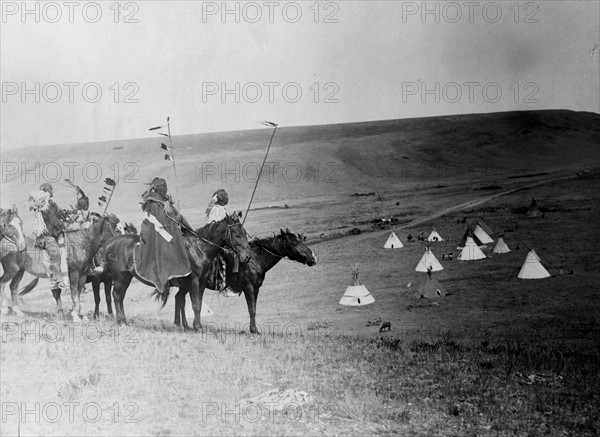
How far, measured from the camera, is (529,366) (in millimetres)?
9273

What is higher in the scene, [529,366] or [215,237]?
[215,237]

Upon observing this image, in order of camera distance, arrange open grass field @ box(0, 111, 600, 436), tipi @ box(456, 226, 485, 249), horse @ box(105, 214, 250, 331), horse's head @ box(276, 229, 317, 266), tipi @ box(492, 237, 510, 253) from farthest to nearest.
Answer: tipi @ box(456, 226, 485, 249), tipi @ box(492, 237, 510, 253), horse's head @ box(276, 229, 317, 266), horse @ box(105, 214, 250, 331), open grass field @ box(0, 111, 600, 436)

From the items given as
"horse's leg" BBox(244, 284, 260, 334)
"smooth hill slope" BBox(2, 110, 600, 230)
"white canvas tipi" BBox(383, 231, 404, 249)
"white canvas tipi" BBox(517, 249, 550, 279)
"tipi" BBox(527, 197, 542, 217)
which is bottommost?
"horse's leg" BBox(244, 284, 260, 334)

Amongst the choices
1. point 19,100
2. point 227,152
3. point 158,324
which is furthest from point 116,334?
point 227,152

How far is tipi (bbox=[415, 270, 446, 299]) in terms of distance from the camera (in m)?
14.4

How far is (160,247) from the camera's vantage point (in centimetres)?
1092

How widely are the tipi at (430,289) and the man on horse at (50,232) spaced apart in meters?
7.76

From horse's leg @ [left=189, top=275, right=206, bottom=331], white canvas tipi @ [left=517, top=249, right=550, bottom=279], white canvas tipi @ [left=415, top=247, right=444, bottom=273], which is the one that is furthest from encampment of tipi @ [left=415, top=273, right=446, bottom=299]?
horse's leg @ [left=189, top=275, right=206, bottom=331]

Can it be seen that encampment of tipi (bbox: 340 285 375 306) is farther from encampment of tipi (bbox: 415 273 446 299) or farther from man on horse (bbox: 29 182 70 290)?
man on horse (bbox: 29 182 70 290)

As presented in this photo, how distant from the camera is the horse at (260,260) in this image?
11.6 m

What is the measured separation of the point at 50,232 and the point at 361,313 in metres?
6.47

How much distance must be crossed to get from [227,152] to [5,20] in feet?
24.6

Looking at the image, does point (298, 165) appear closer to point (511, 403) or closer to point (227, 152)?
point (227, 152)

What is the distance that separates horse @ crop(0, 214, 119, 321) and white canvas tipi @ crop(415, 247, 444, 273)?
7946mm
